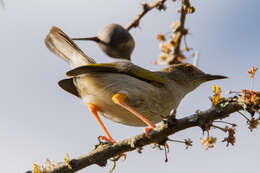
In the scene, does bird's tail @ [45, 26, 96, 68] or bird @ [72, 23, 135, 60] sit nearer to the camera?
bird @ [72, 23, 135, 60]

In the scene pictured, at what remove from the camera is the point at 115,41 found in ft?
16.9

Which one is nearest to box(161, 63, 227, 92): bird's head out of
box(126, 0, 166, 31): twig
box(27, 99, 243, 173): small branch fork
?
box(126, 0, 166, 31): twig

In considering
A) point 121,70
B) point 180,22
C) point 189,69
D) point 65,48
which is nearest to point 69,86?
point 65,48

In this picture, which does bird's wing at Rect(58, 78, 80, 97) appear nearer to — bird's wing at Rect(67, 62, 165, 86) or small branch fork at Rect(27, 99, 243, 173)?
bird's wing at Rect(67, 62, 165, 86)

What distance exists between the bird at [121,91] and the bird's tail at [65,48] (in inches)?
0.7

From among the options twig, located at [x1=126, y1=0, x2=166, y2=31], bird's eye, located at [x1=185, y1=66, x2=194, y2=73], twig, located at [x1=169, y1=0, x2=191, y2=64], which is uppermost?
twig, located at [x1=126, y1=0, x2=166, y2=31]

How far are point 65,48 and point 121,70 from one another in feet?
4.41

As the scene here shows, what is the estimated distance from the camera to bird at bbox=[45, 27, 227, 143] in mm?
4910

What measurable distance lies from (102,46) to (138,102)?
1.08 meters

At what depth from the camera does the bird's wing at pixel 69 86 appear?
5434mm

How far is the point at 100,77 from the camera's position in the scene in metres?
5.07

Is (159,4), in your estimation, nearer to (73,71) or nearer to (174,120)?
(73,71)

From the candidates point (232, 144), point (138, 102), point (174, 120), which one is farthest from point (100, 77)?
point (232, 144)

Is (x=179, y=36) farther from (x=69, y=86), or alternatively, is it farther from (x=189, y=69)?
(x=69, y=86)
